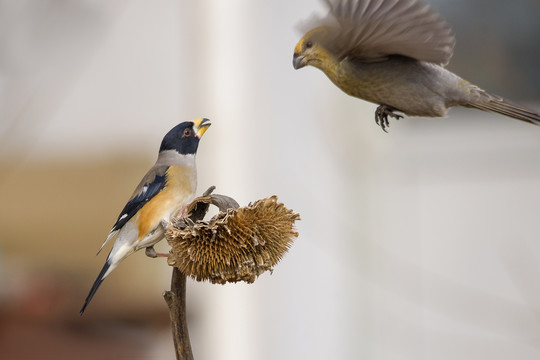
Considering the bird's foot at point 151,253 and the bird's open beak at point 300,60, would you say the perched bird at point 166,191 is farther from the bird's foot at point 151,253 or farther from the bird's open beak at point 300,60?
the bird's open beak at point 300,60

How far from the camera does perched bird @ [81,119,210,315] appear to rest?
0.92m

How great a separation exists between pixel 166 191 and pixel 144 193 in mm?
41

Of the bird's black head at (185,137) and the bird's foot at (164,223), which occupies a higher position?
the bird's black head at (185,137)

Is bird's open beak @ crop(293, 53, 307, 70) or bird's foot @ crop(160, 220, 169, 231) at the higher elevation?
bird's open beak @ crop(293, 53, 307, 70)

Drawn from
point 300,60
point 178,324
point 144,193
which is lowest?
point 178,324

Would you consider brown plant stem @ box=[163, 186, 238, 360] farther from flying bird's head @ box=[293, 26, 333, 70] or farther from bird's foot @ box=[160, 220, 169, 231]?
flying bird's head @ box=[293, 26, 333, 70]

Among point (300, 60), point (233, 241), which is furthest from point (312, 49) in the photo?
point (233, 241)

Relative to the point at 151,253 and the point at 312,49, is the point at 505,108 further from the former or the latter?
the point at 151,253

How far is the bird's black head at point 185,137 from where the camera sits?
93 centimetres

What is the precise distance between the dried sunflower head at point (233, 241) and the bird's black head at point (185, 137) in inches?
3.3

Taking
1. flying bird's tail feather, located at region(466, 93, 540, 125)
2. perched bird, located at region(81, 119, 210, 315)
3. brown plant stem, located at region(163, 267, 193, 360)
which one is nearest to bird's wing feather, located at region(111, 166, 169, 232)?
perched bird, located at region(81, 119, 210, 315)

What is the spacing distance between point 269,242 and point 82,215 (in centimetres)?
363

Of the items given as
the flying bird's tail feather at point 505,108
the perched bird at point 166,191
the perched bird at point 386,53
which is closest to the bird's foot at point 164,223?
the perched bird at point 166,191

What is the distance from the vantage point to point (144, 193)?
956mm
